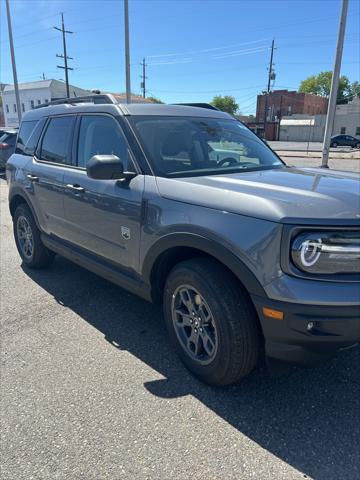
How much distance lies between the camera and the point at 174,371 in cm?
279

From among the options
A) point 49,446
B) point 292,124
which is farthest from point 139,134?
point 292,124

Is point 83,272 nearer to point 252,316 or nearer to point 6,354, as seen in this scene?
point 6,354

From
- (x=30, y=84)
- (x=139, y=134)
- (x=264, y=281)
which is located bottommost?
(x=264, y=281)

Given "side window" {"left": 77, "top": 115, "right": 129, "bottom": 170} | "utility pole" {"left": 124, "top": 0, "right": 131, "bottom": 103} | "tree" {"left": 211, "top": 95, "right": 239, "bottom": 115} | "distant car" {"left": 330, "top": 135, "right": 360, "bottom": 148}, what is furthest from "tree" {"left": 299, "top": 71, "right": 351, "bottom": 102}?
"side window" {"left": 77, "top": 115, "right": 129, "bottom": 170}

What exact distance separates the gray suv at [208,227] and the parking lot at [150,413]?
248 mm

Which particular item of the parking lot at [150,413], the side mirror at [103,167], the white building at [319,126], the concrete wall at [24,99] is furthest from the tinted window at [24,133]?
the white building at [319,126]

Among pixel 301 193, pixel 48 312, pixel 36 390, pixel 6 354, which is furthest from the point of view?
pixel 48 312

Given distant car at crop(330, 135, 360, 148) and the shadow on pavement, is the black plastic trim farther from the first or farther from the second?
distant car at crop(330, 135, 360, 148)

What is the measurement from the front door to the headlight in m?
1.26

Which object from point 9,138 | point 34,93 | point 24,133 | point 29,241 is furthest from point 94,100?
point 34,93

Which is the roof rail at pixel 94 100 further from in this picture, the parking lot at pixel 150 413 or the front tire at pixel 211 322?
the parking lot at pixel 150 413

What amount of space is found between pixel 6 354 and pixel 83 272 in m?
1.83

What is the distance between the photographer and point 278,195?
224cm

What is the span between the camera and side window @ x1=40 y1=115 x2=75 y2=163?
3.89 meters
